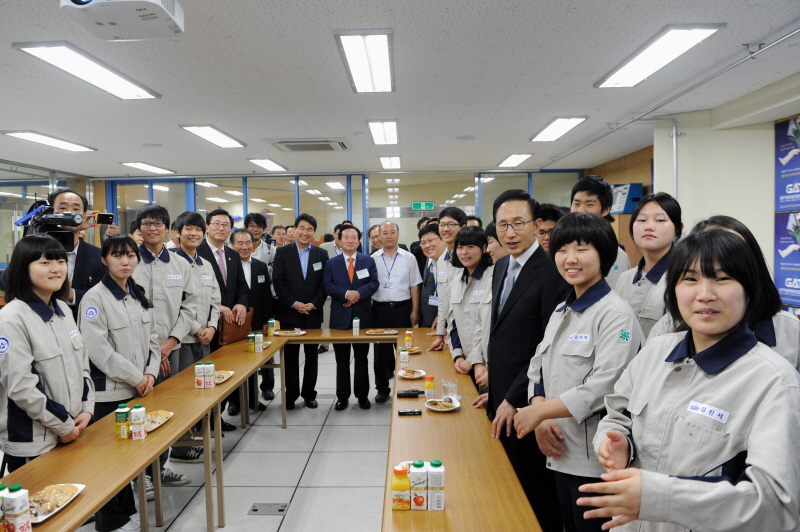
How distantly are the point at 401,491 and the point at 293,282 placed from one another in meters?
3.63

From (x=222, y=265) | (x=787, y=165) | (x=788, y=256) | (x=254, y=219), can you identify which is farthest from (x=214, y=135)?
(x=788, y=256)

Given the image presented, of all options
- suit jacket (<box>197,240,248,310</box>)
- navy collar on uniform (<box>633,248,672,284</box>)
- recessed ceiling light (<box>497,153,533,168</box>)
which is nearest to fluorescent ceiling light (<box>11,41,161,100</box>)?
suit jacket (<box>197,240,248,310</box>)

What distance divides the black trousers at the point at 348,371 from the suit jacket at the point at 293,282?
0.58 m

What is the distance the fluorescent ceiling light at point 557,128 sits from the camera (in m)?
6.21

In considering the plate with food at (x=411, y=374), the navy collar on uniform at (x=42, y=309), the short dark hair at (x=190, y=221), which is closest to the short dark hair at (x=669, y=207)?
the plate with food at (x=411, y=374)

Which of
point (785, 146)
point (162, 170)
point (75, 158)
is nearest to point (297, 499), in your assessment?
point (785, 146)

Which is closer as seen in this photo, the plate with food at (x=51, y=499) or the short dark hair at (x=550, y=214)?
the plate with food at (x=51, y=499)

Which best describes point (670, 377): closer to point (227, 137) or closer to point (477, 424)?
point (477, 424)

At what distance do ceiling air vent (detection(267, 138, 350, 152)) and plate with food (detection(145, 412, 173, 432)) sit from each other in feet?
17.8

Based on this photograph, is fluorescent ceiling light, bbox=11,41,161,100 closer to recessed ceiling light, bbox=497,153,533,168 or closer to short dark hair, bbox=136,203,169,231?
short dark hair, bbox=136,203,169,231

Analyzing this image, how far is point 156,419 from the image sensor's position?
2.33 m

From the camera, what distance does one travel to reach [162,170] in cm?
982

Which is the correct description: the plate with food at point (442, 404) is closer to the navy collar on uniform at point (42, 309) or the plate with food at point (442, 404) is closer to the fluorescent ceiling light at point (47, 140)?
the navy collar on uniform at point (42, 309)

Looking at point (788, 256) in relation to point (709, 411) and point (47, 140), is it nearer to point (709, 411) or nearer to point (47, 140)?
point (709, 411)
